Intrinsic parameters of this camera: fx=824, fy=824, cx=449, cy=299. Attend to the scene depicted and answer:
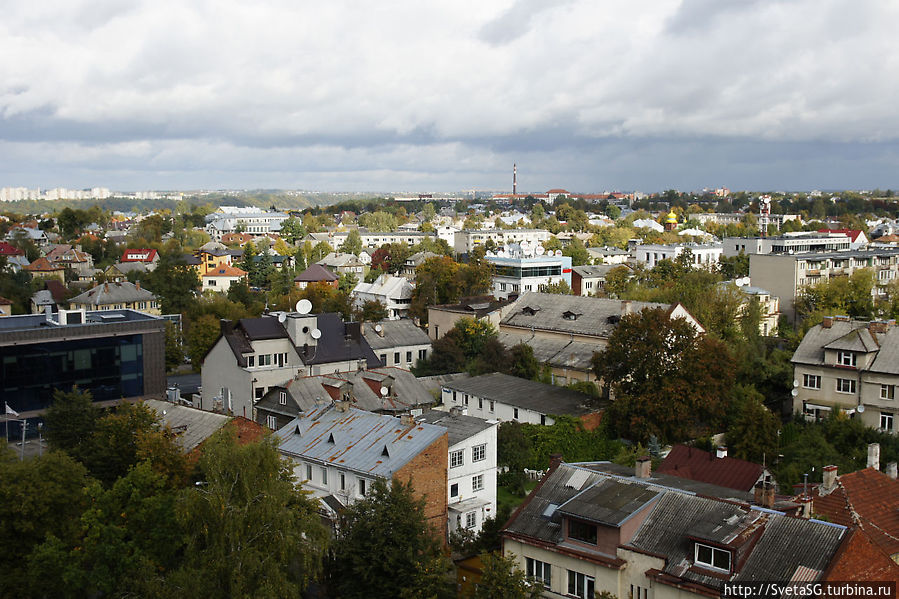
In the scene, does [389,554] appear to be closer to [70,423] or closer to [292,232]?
[70,423]

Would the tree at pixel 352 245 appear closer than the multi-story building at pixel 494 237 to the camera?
Yes

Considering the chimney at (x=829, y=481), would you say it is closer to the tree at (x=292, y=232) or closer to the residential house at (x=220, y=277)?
the residential house at (x=220, y=277)

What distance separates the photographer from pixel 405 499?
24609mm

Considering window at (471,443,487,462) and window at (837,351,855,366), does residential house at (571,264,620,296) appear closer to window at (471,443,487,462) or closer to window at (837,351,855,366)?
window at (837,351,855,366)

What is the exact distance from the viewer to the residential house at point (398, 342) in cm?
5944

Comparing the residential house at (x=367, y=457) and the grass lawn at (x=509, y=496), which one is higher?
the residential house at (x=367, y=457)

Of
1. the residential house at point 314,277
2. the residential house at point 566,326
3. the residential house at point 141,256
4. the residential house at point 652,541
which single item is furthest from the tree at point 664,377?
the residential house at point 141,256

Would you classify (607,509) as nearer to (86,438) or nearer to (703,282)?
(86,438)

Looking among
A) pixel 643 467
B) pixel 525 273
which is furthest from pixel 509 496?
pixel 525 273

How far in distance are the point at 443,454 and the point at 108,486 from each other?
12.7 meters

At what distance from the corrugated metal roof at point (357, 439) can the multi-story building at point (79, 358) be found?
1486 centimetres

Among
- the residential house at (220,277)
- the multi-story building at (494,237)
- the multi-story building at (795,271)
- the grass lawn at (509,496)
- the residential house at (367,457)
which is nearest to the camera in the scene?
the residential house at (367,457)

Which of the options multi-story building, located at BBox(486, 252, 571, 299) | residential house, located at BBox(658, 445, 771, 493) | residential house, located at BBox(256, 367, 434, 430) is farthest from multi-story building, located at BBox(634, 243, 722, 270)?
residential house, located at BBox(658, 445, 771, 493)

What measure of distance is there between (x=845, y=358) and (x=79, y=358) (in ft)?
130
